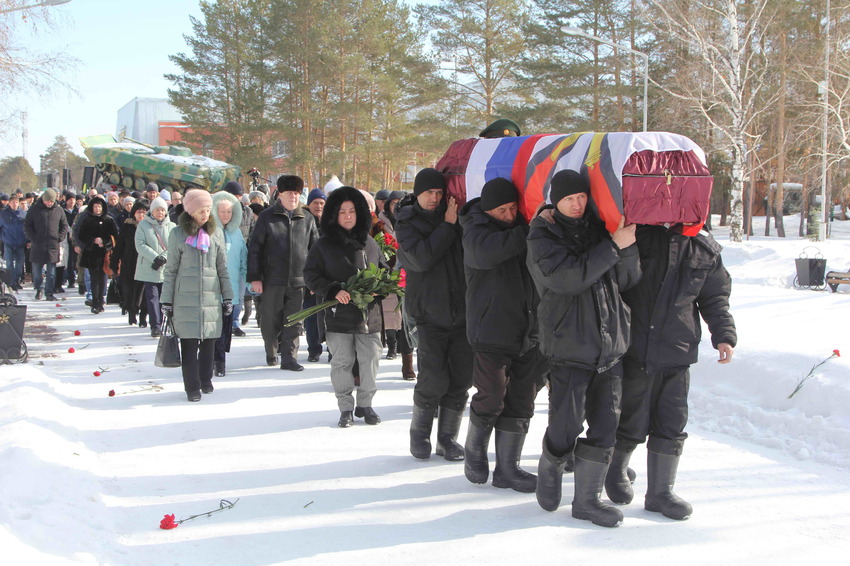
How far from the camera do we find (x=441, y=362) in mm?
5160

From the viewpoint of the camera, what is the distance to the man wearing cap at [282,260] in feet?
27.9

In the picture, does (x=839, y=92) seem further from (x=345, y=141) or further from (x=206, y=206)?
(x=206, y=206)

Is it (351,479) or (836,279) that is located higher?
(836,279)

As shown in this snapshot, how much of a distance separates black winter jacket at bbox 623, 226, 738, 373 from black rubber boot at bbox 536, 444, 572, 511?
0.70 metres

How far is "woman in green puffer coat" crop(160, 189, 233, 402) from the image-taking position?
7.07 metres

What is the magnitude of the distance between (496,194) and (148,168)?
26.7 meters

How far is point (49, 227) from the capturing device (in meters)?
14.7

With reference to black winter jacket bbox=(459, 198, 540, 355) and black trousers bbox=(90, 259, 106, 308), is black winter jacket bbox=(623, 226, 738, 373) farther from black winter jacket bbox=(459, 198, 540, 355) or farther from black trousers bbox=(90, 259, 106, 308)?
black trousers bbox=(90, 259, 106, 308)

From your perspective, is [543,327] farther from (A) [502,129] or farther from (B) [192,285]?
(B) [192,285]

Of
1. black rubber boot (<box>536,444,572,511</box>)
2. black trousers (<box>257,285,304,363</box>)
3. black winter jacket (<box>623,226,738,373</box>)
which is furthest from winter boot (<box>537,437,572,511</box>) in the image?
black trousers (<box>257,285,304,363</box>)

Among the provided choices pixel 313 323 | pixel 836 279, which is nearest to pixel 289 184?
pixel 313 323

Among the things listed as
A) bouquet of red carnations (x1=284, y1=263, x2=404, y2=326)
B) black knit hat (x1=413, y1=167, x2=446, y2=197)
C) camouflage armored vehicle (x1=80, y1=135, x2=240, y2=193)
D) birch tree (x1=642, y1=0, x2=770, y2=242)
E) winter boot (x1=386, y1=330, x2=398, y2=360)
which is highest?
birch tree (x1=642, y1=0, x2=770, y2=242)

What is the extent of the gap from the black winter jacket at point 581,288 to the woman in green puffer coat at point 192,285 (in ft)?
13.0

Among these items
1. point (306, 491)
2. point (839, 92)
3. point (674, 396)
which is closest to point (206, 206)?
point (306, 491)
